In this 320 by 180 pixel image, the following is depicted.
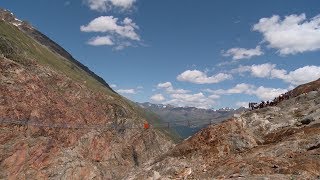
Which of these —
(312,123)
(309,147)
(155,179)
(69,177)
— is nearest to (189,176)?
(155,179)

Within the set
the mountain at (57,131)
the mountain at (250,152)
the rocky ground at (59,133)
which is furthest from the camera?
the mountain at (57,131)

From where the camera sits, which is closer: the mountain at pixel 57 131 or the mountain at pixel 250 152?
the mountain at pixel 250 152

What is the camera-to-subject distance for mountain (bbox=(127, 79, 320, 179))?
23.6 m

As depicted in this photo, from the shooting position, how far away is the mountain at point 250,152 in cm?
2361

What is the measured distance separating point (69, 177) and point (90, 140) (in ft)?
107

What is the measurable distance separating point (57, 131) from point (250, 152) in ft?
374

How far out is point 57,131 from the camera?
135 meters

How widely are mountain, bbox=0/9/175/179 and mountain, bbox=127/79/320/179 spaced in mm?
77231

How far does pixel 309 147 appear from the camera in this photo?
26.4 meters

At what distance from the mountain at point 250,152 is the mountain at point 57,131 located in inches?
3041

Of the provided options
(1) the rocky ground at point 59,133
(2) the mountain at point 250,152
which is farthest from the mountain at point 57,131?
(2) the mountain at point 250,152

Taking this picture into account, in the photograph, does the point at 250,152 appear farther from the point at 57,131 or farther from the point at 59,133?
the point at 57,131

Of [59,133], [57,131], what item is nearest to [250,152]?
[59,133]

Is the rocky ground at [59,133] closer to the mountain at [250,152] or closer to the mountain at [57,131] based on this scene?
the mountain at [57,131]
